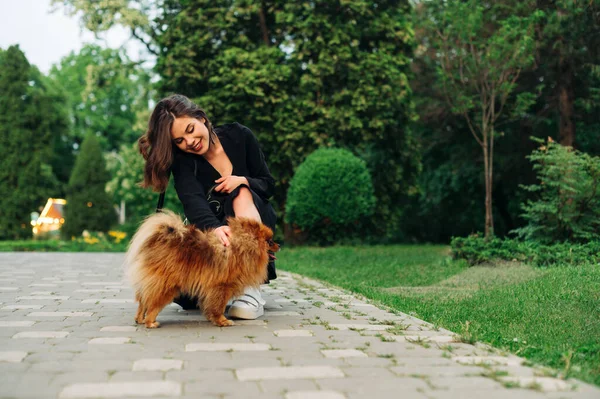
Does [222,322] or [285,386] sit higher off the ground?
[285,386]

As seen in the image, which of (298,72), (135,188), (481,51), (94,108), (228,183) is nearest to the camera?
(228,183)

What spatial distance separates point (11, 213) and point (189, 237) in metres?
24.0

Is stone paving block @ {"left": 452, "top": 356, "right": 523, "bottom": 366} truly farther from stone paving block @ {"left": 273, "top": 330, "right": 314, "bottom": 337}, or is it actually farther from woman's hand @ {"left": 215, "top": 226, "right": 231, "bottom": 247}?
woman's hand @ {"left": 215, "top": 226, "right": 231, "bottom": 247}

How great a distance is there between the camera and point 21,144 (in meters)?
26.7

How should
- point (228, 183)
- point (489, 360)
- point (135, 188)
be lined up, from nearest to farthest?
point (489, 360) < point (228, 183) < point (135, 188)

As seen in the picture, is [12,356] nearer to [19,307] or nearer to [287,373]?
[287,373]

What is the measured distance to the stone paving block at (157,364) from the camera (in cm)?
325

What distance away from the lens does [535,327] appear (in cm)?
488

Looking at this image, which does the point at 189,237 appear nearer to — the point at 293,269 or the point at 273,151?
the point at 293,269

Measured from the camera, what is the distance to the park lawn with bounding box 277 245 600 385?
4.02 meters

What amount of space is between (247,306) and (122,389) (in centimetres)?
229

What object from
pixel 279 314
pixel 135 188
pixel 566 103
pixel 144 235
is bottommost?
pixel 279 314

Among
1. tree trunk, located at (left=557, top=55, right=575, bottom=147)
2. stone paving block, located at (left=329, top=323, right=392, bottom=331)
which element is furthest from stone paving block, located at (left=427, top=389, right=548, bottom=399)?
tree trunk, located at (left=557, top=55, right=575, bottom=147)

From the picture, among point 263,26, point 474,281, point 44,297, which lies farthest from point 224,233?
point 263,26
